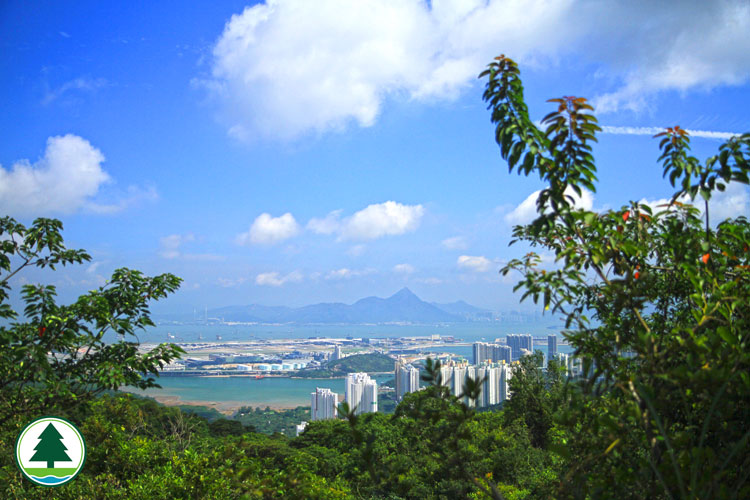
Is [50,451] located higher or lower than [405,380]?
higher

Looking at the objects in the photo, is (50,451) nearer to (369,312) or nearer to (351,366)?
(351,366)

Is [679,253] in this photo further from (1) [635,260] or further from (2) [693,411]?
(2) [693,411]

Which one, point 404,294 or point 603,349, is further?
point 404,294

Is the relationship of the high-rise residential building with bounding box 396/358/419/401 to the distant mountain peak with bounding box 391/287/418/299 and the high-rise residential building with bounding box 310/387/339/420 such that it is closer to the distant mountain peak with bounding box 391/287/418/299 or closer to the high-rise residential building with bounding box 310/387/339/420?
the high-rise residential building with bounding box 310/387/339/420

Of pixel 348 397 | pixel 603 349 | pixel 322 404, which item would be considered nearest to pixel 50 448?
pixel 603 349

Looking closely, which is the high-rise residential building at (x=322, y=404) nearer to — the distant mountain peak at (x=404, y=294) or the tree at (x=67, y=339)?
the tree at (x=67, y=339)

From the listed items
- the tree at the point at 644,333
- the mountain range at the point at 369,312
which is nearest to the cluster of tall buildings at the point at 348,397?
the tree at the point at 644,333
